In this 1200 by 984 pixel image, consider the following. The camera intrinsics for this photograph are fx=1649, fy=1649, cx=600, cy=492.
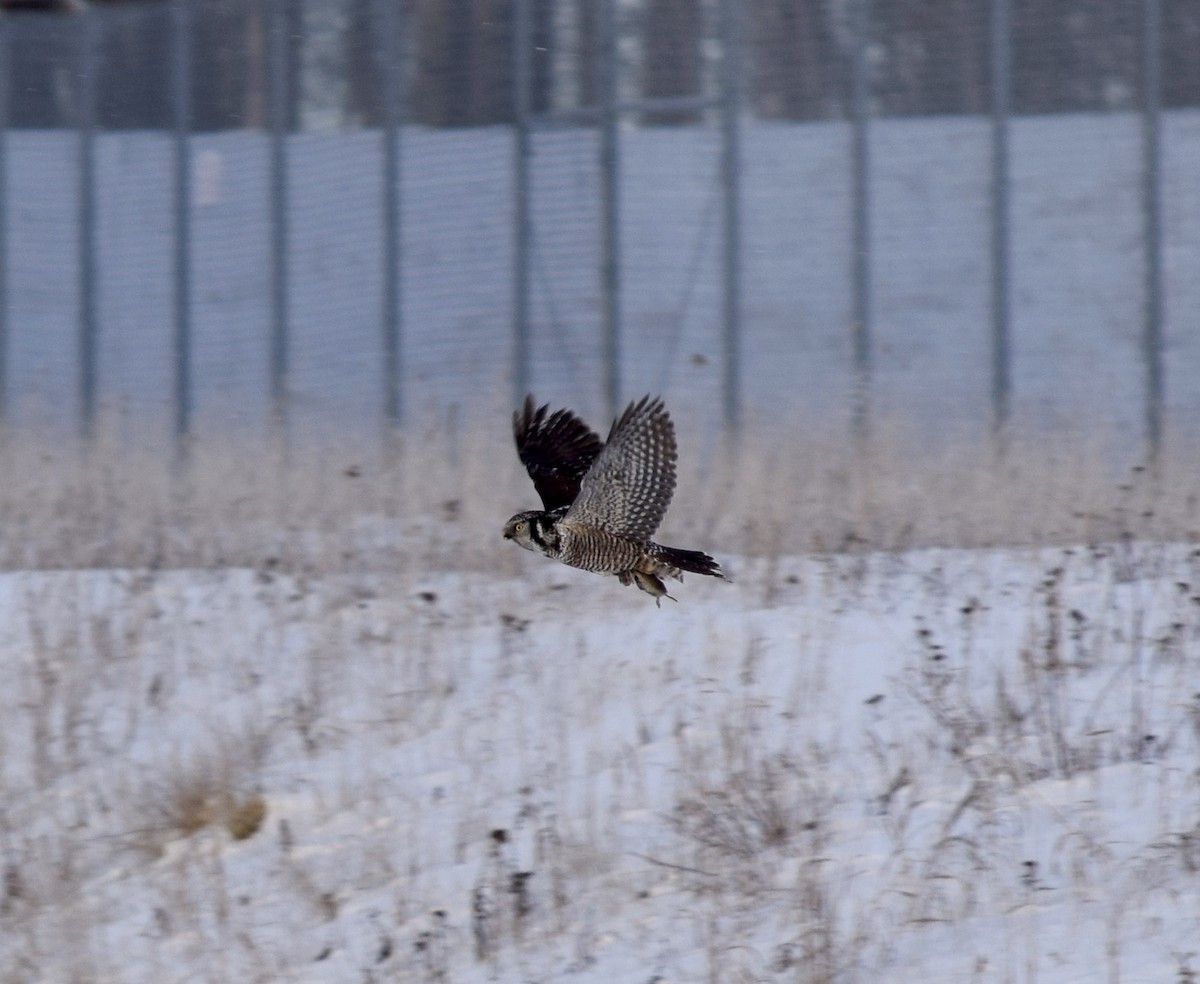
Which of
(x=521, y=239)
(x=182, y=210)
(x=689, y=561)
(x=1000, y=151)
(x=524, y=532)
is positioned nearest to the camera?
(x=689, y=561)

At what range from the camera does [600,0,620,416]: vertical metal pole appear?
9.73 meters

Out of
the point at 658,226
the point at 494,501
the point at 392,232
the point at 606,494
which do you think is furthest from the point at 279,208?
the point at 606,494

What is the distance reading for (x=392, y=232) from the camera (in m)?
10.1

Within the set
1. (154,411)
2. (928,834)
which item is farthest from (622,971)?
(154,411)

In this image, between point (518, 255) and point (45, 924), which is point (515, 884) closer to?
point (45, 924)

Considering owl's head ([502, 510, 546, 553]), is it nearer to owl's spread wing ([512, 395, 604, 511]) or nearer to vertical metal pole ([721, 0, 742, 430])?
owl's spread wing ([512, 395, 604, 511])

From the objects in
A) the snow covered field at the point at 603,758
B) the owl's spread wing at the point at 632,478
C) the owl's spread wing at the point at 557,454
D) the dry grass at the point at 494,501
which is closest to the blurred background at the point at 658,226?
the dry grass at the point at 494,501

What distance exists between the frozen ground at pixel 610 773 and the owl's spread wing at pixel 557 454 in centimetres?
100

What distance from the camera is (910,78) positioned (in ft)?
A: 31.6

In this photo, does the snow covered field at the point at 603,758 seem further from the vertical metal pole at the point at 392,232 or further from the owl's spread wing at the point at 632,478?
the vertical metal pole at the point at 392,232

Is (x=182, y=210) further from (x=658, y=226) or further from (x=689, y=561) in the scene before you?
(x=689, y=561)

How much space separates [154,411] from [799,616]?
17.5ft

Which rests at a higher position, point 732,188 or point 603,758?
point 732,188

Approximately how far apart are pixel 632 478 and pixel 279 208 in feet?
20.9
